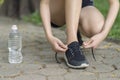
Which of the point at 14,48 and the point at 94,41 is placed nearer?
the point at 94,41

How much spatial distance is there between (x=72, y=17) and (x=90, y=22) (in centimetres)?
26

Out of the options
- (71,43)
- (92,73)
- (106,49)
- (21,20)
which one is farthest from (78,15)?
(21,20)

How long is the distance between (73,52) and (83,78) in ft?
0.99

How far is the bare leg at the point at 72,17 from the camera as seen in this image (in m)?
3.56

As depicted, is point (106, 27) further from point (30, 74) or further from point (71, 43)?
point (30, 74)

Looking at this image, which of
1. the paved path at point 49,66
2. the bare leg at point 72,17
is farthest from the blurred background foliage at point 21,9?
the bare leg at point 72,17

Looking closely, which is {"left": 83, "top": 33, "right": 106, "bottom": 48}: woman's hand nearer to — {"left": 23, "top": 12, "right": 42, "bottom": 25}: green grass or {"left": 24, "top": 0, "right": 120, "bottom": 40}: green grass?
{"left": 24, "top": 0, "right": 120, "bottom": 40}: green grass

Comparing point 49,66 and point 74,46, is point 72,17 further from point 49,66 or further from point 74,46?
point 49,66

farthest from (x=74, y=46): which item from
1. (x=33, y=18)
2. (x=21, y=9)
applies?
(x=21, y=9)

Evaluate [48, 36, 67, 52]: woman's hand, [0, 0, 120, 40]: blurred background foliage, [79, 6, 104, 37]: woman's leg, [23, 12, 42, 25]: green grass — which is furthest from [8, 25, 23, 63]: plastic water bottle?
[0, 0, 120, 40]: blurred background foliage

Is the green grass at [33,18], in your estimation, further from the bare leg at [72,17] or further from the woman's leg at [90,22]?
the bare leg at [72,17]

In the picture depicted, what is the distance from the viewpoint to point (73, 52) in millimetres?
3555

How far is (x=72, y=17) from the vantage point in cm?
356

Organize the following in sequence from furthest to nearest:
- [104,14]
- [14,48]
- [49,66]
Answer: [104,14]
[14,48]
[49,66]
